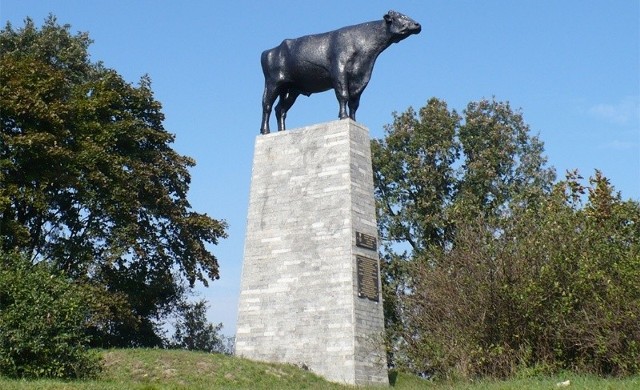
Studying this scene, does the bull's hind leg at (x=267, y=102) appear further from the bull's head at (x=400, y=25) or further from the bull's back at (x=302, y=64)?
the bull's head at (x=400, y=25)

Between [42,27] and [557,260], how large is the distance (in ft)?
67.8

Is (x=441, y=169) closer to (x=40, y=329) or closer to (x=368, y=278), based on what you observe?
(x=368, y=278)

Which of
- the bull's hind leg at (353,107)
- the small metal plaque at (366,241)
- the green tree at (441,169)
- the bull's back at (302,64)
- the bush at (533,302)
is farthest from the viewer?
the green tree at (441,169)

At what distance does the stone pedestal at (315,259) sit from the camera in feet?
68.1

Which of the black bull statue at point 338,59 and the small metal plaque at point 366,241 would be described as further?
the black bull statue at point 338,59

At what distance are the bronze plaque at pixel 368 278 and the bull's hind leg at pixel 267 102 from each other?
184 inches

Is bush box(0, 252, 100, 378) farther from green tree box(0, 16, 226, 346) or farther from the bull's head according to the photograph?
the bull's head

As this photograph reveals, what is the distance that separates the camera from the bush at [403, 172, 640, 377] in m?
16.9

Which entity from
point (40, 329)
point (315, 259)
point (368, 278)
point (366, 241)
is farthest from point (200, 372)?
point (366, 241)

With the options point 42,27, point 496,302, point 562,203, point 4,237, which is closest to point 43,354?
point 4,237

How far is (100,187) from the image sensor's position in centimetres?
2542

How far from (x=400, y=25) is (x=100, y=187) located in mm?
9630

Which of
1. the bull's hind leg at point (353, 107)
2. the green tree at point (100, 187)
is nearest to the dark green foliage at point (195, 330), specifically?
the green tree at point (100, 187)

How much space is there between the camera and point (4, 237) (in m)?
23.5
